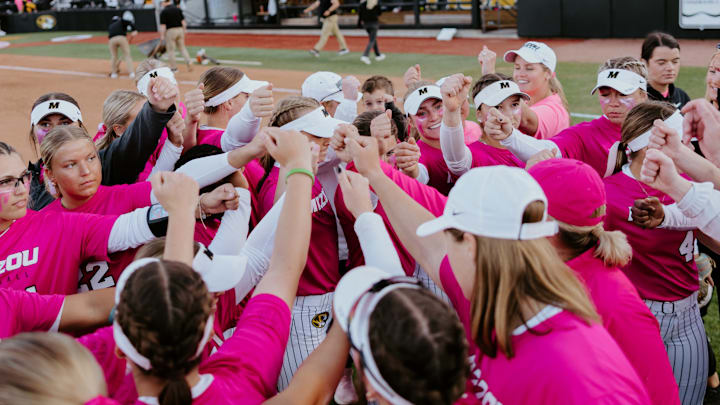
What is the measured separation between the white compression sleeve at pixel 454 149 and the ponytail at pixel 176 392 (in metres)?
2.63

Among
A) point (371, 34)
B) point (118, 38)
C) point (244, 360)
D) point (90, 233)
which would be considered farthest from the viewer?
point (371, 34)

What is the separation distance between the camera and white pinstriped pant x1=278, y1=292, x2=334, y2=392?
355cm

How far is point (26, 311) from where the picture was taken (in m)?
2.49

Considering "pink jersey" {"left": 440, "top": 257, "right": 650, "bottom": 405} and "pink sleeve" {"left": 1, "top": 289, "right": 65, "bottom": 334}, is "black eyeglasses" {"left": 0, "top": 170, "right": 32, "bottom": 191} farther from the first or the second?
"pink jersey" {"left": 440, "top": 257, "right": 650, "bottom": 405}

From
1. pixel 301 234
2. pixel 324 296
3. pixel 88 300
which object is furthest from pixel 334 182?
pixel 88 300

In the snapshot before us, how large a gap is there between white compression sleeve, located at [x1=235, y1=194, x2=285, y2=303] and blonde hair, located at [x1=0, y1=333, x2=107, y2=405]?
110 cm

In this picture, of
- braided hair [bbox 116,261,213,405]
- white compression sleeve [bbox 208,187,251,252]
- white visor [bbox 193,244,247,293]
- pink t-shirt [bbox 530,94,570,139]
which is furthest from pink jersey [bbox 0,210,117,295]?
pink t-shirt [bbox 530,94,570,139]

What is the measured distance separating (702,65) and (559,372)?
14998 millimetres

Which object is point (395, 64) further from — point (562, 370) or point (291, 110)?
point (562, 370)

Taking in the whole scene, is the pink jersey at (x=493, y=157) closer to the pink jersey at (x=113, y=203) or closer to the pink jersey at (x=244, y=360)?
the pink jersey at (x=113, y=203)

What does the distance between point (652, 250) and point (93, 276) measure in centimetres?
287

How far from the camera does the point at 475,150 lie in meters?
4.50

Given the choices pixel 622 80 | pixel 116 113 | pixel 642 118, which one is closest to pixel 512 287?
pixel 642 118

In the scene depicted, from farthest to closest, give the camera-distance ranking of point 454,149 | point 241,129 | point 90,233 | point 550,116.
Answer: point 550,116 < point 454,149 < point 241,129 < point 90,233
